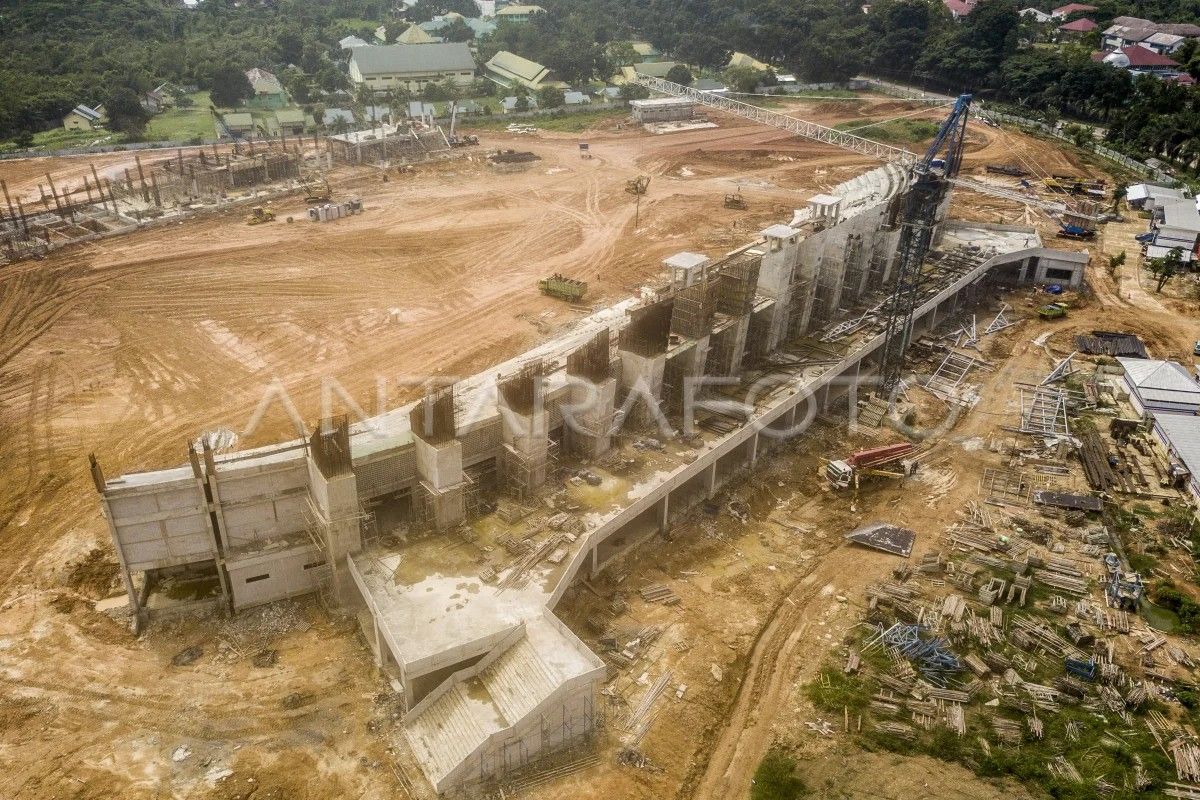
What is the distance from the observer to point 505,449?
1153 inches

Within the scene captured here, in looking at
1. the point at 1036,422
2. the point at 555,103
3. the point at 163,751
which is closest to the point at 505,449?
the point at 163,751

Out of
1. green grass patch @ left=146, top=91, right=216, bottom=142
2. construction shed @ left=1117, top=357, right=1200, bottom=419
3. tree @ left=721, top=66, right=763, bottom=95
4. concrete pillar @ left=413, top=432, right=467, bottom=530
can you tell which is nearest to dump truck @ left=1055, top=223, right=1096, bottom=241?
construction shed @ left=1117, top=357, right=1200, bottom=419

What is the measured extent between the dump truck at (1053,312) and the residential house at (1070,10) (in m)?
109

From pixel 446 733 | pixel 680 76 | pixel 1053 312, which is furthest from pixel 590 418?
pixel 680 76

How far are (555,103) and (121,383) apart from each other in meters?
70.4

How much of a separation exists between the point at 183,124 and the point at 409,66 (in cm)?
2870

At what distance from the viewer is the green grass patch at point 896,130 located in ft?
284

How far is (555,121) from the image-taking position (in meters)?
95.8

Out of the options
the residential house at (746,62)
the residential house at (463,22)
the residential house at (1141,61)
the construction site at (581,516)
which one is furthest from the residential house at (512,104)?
the residential house at (1141,61)

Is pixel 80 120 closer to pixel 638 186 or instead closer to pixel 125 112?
pixel 125 112

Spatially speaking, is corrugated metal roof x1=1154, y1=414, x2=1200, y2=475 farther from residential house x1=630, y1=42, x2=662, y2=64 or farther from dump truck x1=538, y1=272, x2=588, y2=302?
residential house x1=630, y1=42, x2=662, y2=64

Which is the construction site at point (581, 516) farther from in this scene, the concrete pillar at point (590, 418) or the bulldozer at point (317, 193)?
the bulldozer at point (317, 193)

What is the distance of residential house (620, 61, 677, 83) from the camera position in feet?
368

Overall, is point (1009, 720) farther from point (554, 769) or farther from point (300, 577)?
point (300, 577)
